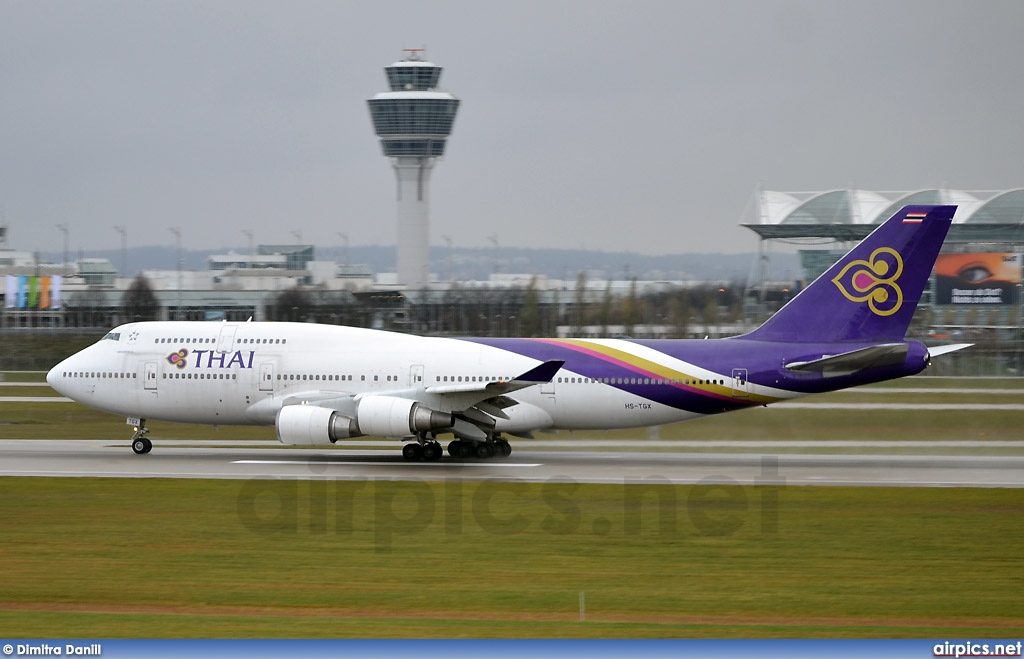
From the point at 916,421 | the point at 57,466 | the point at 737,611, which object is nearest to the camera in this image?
the point at 737,611

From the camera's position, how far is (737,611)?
50.2ft

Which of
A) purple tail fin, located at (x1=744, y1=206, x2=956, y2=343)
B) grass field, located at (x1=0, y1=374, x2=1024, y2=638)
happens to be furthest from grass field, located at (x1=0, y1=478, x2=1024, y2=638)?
purple tail fin, located at (x1=744, y1=206, x2=956, y2=343)

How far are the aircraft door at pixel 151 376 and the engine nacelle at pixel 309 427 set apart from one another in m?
4.92

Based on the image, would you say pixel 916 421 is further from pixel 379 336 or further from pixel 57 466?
pixel 57 466

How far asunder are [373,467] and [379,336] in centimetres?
450

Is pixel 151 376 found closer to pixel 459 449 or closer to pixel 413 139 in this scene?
pixel 459 449

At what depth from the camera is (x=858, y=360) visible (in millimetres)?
30391

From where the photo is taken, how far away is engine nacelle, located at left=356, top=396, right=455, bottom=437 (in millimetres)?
30109

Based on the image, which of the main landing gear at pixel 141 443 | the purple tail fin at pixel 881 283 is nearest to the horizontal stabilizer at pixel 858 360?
the purple tail fin at pixel 881 283

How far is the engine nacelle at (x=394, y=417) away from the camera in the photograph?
30109 mm

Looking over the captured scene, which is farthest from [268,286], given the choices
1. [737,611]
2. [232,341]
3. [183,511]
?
[737,611]

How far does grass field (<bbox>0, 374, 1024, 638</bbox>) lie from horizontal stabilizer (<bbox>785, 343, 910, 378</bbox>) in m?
4.90

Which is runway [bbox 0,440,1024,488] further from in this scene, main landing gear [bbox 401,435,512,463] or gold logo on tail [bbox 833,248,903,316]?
gold logo on tail [bbox 833,248,903,316]

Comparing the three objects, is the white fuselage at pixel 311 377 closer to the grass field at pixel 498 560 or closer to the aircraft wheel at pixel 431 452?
the aircraft wheel at pixel 431 452
